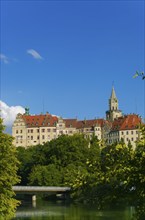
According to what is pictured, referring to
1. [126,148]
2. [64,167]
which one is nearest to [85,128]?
[64,167]

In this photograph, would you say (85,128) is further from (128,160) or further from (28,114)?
(128,160)

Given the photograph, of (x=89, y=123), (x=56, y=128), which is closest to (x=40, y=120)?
(x=56, y=128)

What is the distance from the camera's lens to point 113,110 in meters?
178

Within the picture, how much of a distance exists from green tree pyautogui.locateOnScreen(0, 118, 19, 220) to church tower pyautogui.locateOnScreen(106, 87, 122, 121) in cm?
14066

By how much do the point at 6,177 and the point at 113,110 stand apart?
146 meters

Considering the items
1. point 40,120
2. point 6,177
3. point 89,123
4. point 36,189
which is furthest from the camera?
point 89,123

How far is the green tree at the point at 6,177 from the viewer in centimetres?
3238

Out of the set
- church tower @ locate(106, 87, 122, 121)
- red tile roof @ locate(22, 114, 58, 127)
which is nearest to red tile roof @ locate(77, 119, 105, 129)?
red tile roof @ locate(22, 114, 58, 127)

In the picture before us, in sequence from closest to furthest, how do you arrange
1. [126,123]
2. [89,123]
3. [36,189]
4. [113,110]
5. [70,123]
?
[36,189] → [126,123] → [70,123] → [89,123] → [113,110]

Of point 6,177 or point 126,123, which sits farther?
point 126,123

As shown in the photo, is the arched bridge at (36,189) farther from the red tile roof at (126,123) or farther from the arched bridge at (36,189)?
the red tile roof at (126,123)

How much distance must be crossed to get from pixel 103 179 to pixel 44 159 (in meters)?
80.9

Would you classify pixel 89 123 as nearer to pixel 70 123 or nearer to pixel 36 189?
pixel 70 123

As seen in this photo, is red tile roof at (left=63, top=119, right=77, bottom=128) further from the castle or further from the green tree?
the green tree
